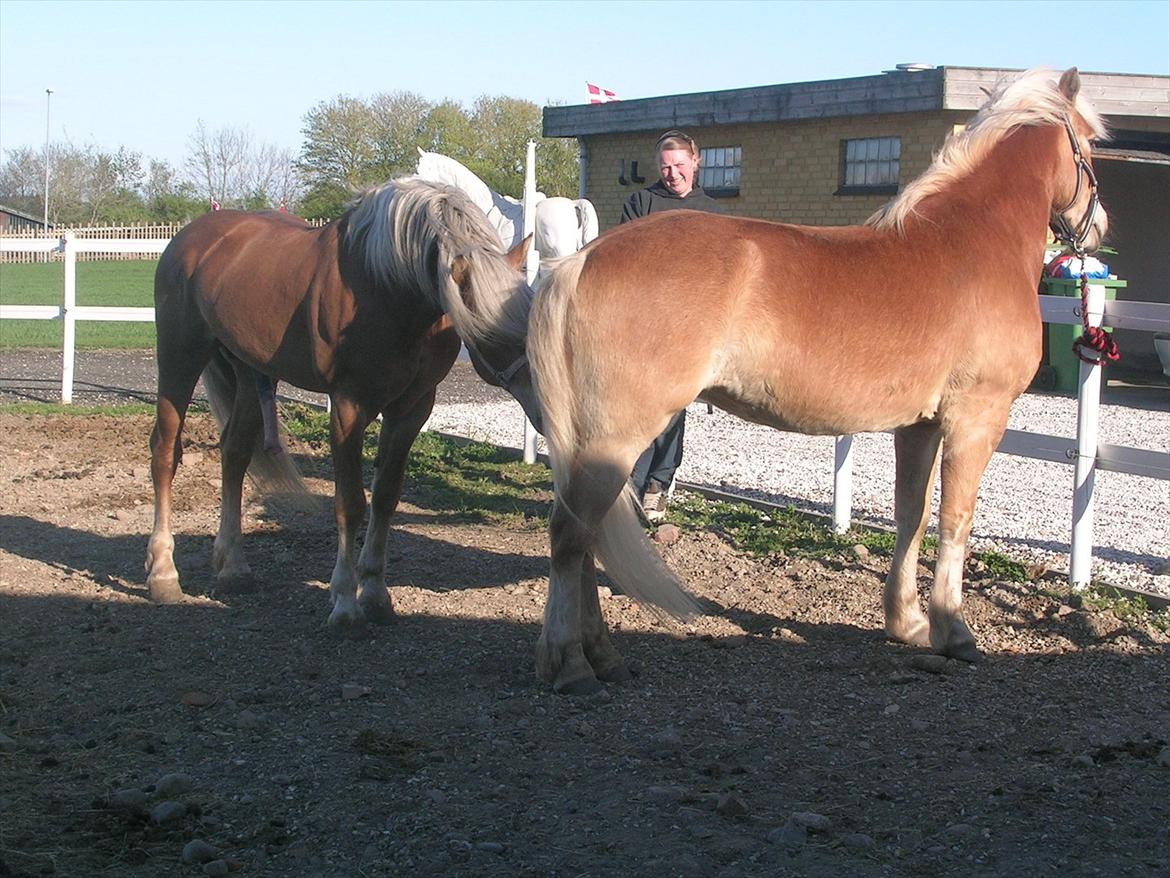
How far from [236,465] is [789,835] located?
3982 mm

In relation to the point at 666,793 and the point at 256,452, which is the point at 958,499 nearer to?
the point at 666,793

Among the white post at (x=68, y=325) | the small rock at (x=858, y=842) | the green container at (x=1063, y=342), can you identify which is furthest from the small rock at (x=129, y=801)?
the green container at (x=1063, y=342)

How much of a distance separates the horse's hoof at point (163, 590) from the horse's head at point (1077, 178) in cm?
442

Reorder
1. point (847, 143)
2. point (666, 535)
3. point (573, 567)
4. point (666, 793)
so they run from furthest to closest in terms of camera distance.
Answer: point (847, 143)
point (666, 535)
point (573, 567)
point (666, 793)

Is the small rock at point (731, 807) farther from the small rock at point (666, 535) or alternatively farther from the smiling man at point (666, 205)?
the small rock at point (666, 535)

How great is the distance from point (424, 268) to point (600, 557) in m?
1.37

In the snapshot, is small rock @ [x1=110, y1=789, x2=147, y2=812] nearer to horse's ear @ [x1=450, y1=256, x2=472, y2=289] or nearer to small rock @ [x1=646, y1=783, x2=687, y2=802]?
small rock @ [x1=646, y1=783, x2=687, y2=802]

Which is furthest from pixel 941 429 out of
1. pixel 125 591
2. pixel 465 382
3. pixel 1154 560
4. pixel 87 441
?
pixel 465 382

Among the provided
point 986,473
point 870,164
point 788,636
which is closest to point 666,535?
point 788,636

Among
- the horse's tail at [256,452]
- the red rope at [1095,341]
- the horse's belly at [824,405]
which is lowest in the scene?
the horse's tail at [256,452]

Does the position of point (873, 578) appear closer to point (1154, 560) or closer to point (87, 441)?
point (1154, 560)

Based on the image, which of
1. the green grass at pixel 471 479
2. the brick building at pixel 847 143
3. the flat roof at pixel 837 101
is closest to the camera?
the green grass at pixel 471 479

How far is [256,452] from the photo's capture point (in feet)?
21.9

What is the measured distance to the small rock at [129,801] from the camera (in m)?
3.46
